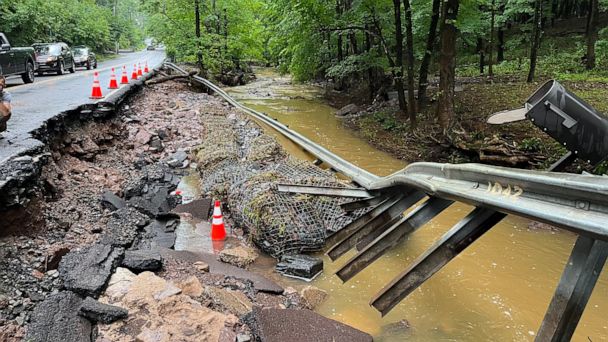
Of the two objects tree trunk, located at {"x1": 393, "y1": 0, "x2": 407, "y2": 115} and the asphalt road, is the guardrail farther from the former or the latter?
tree trunk, located at {"x1": 393, "y1": 0, "x2": 407, "y2": 115}

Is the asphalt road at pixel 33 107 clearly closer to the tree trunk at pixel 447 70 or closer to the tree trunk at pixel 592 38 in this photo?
the tree trunk at pixel 447 70

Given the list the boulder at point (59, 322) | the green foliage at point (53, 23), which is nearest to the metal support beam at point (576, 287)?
the boulder at point (59, 322)

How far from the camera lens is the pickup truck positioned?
582 inches

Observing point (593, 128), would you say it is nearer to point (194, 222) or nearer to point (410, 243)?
point (410, 243)

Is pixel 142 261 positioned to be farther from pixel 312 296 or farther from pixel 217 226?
pixel 312 296

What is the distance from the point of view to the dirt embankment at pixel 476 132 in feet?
30.0

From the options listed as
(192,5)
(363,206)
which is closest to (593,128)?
(363,206)

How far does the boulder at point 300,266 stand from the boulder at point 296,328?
1.26m

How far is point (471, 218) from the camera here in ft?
11.0

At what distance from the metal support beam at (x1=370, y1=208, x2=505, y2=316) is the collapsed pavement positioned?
1313 millimetres

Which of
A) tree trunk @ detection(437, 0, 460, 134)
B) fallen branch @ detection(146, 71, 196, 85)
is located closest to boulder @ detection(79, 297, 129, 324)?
tree trunk @ detection(437, 0, 460, 134)

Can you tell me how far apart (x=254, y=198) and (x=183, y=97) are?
44.5 ft

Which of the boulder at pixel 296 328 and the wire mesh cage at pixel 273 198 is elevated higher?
the wire mesh cage at pixel 273 198

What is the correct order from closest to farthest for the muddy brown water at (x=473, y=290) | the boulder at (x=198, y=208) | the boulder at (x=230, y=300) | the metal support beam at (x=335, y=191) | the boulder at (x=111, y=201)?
the boulder at (x=230, y=300) < the muddy brown water at (x=473, y=290) < the metal support beam at (x=335, y=191) < the boulder at (x=111, y=201) < the boulder at (x=198, y=208)
